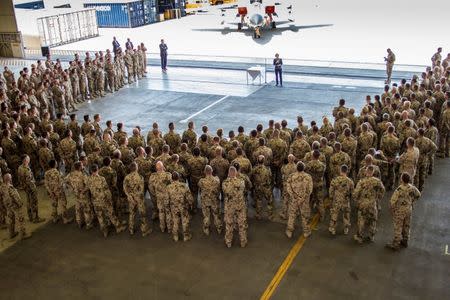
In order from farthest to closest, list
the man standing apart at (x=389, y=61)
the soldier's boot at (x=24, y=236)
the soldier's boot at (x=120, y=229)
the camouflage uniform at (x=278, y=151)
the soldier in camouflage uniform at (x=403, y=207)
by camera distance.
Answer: the man standing apart at (x=389, y=61) < the camouflage uniform at (x=278, y=151) < the soldier's boot at (x=120, y=229) < the soldier's boot at (x=24, y=236) < the soldier in camouflage uniform at (x=403, y=207)

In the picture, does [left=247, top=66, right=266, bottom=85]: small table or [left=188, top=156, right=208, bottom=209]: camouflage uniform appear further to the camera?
[left=247, top=66, right=266, bottom=85]: small table

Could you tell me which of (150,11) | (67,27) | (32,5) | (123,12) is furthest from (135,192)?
(32,5)

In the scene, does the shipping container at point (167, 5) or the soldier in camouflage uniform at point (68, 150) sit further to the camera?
the shipping container at point (167, 5)

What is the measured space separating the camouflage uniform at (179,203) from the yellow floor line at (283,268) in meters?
2.18

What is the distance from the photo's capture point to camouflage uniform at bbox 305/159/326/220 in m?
9.98

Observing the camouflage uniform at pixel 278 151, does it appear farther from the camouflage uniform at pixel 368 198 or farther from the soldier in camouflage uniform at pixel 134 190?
the soldier in camouflage uniform at pixel 134 190

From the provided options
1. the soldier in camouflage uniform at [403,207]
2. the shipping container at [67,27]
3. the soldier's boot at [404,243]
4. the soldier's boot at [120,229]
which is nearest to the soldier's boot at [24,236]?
the soldier's boot at [120,229]

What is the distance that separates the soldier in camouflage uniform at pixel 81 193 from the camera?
1009cm

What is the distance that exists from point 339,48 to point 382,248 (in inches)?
1033

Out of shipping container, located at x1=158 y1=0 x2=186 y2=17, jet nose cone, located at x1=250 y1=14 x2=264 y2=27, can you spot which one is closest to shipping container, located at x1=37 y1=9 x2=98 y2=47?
shipping container, located at x1=158 y1=0 x2=186 y2=17

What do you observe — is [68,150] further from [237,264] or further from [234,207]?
[237,264]

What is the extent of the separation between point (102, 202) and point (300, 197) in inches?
163

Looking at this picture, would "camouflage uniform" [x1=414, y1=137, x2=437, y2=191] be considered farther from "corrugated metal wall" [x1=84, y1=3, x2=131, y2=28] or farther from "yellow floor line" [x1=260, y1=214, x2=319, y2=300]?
"corrugated metal wall" [x1=84, y1=3, x2=131, y2=28]

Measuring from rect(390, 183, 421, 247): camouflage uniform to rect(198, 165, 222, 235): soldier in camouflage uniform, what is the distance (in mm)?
3407
